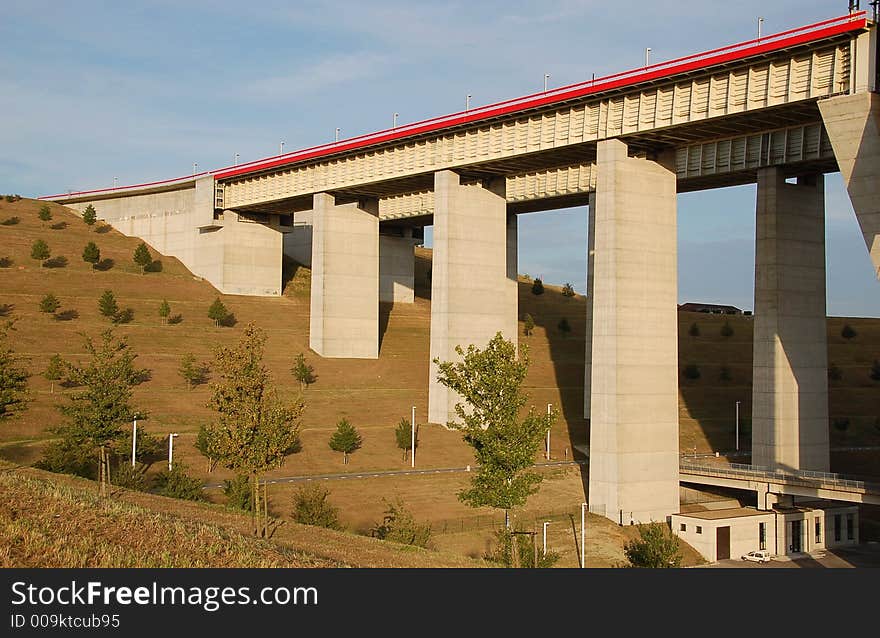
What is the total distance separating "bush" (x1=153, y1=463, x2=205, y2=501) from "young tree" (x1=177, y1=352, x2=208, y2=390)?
20315 millimetres

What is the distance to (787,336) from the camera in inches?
2012

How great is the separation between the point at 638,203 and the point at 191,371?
95.0 feet

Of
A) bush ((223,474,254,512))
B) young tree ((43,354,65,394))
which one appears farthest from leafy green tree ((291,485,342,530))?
young tree ((43,354,65,394))

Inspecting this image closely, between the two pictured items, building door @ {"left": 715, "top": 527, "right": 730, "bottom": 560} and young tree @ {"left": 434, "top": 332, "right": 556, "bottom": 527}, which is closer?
young tree @ {"left": 434, "top": 332, "right": 556, "bottom": 527}

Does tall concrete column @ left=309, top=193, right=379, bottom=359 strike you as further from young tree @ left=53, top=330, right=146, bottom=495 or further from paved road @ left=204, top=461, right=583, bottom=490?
young tree @ left=53, top=330, right=146, bottom=495

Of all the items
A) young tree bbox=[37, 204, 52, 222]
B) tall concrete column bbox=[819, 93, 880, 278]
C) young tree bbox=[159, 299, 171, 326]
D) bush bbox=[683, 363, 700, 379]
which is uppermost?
young tree bbox=[37, 204, 52, 222]

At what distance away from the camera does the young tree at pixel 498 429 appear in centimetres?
3017

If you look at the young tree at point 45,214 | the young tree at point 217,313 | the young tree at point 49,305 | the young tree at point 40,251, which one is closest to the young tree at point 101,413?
the young tree at point 49,305

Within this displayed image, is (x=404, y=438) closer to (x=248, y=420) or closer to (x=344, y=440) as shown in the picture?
(x=344, y=440)

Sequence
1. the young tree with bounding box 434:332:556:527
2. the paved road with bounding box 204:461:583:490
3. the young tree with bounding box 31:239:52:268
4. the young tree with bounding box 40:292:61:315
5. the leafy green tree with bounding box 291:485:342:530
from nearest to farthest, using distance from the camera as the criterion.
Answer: the young tree with bounding box 434:332:556:527 < the leafy green tree with bounding box 291:485:342:530 < the paved road with bounding box 204:461:583:490 < the young tree with bounding box 40:292:61:315 < the young tree with bounding box 31:239:52:268

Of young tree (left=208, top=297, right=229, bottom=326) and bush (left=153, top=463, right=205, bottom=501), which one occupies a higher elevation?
young tree (left=208, top=297, right=229, bottom=326)

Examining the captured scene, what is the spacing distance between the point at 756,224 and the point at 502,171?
16887mm

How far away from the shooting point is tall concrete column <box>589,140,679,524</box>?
4806 centimetres

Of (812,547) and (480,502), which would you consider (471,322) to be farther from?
(480,502)
